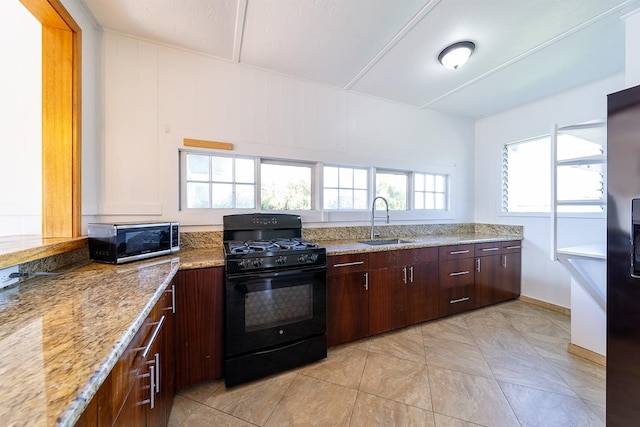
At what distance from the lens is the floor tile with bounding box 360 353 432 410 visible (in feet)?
5.18

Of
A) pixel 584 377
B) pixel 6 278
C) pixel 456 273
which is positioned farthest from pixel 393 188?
pixel 6 278

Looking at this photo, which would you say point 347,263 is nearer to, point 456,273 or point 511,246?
point 456,273

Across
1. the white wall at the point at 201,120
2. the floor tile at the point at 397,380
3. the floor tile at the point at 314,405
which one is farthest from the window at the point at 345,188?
the floor tile at the point at 314,405

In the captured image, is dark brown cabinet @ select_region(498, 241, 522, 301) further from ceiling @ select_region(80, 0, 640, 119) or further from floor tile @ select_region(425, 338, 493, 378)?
ceiling @ select_region(80, 0, 640, 119)

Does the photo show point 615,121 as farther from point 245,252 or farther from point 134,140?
point 134,140

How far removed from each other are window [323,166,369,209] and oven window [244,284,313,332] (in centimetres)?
118

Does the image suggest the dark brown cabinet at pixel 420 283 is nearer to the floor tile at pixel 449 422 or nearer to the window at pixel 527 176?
the floor tile at pixel 449 422

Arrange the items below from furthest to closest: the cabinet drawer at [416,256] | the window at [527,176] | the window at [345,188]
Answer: the window at [527,176] < the window at [345,188] < the cabinet drawer at [416,256]

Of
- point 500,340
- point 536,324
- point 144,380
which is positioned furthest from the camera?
point 536,324

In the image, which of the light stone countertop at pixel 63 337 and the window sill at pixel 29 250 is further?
the window sill at pixel 29 250

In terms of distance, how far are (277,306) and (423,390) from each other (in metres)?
1.13

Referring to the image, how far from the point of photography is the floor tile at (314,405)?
1.41 metres

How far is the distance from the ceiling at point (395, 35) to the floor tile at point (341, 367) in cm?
256

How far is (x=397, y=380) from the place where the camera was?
1.73m
